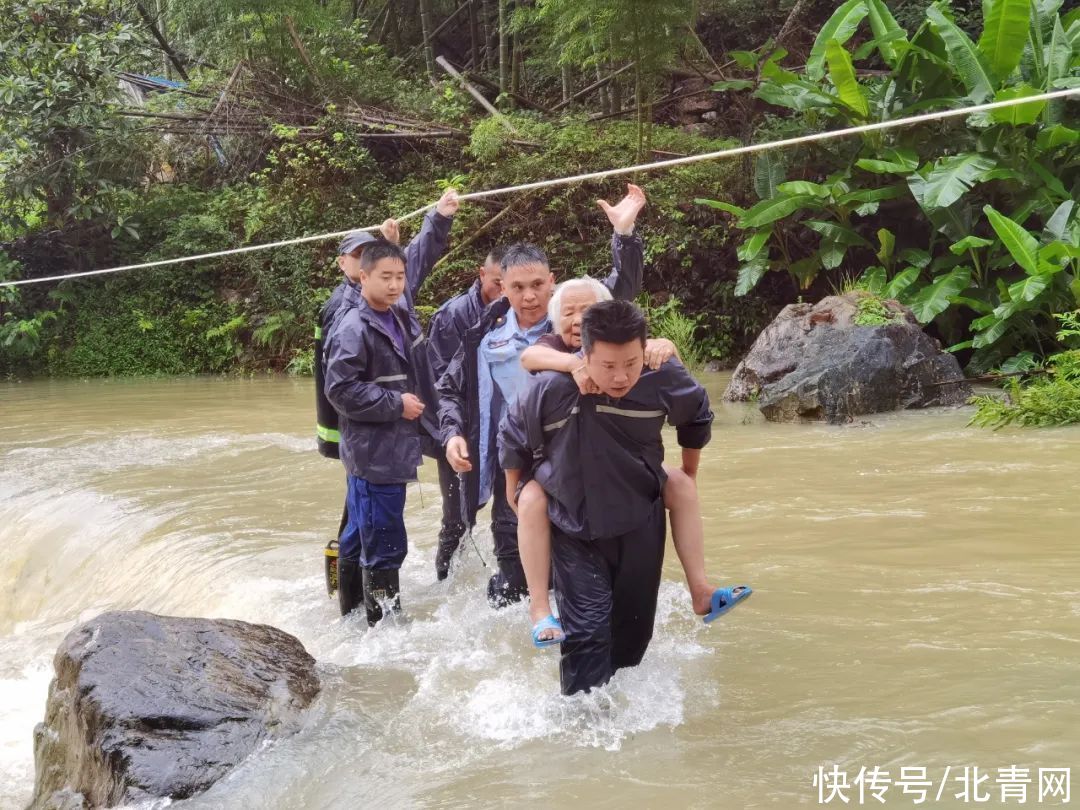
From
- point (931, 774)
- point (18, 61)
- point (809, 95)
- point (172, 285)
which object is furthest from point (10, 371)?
point (931, 774)

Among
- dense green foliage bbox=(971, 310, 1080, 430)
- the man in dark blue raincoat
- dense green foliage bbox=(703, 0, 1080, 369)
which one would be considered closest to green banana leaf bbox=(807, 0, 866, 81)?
dense green foliage bbox=(703, 0, 1080, 369)

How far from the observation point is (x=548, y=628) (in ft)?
11.2

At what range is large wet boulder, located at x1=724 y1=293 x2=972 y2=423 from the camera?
32.4 ft

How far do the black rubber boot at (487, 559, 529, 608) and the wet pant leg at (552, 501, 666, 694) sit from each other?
130 centimetres

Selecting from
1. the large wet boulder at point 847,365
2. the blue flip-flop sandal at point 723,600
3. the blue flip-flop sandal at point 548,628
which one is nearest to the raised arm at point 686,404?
the blue flip-flop sandal at point 723,600

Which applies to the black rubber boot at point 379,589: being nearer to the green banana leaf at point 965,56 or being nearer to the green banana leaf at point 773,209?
the green banana leaf at point 773,209

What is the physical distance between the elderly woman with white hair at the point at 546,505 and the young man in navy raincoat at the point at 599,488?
0.13ft

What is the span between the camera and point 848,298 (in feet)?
34.8

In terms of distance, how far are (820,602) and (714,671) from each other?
0.90 meters

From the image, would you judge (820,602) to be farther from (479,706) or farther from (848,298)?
(848,298)

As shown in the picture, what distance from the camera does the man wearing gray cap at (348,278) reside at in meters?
4.86

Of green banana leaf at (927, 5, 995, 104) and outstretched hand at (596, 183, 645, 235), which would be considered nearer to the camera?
outstretched hand at (596, 183, 645, 235)

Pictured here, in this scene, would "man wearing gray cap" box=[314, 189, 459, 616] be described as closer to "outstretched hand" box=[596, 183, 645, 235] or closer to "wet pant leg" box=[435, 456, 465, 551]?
"wet pant leg" box=[435, 456, 465, 551]

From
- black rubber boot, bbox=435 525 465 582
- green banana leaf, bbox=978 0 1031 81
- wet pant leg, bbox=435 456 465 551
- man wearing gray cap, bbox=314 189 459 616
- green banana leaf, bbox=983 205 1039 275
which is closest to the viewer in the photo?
man wearing gray cap, bbox=314 189 459 616
